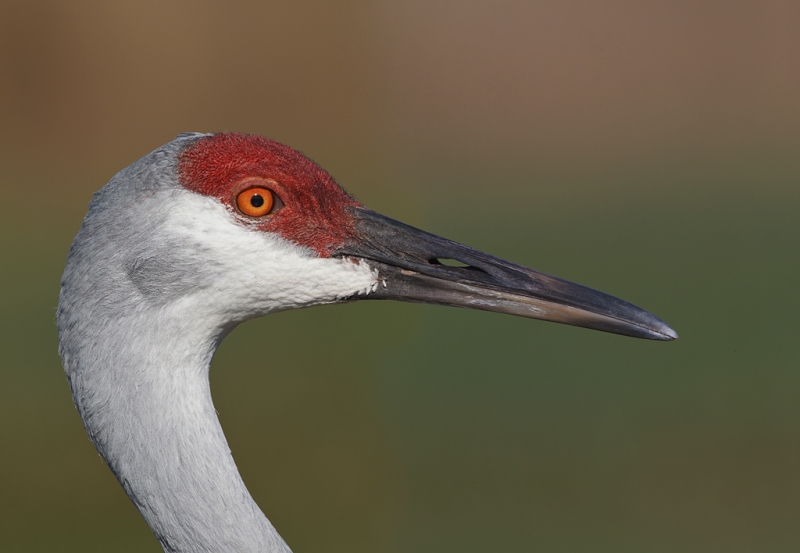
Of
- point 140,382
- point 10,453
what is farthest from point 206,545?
point 10,453

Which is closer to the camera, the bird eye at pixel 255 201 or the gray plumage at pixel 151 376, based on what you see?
the gray plumage at pixel 151 376

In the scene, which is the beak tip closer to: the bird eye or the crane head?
the crane head

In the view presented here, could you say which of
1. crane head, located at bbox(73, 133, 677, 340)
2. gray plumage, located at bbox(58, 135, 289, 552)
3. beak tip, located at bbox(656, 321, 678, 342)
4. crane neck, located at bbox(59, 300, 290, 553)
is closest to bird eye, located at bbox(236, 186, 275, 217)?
crane head, located at bbox(73, 133, 677, 340)


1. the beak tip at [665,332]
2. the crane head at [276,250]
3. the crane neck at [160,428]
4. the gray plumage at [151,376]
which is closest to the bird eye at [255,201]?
the crane head at [276,250]

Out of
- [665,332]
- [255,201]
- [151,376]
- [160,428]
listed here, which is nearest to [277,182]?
[255,201]

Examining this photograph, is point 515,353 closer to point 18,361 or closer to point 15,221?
point 18,361

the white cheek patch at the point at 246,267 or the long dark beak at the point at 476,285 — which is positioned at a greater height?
the long dark beak at the point at 476,285

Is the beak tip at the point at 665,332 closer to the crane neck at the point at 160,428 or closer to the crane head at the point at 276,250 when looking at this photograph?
the crane head at the point at 276,250
